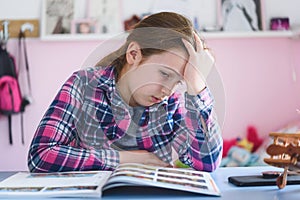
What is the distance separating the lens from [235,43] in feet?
8.23

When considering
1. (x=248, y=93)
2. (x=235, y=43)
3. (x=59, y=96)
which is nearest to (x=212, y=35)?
(x=235, y=43)

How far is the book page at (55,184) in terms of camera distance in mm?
765

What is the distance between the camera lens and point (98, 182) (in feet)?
2.75

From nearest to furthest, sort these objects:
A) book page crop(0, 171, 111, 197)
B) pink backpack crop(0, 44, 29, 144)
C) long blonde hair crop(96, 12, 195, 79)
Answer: book page crop(0, 171, 111, 197) < long blonde hair crop(96, 12, 195, 79) < pink backpack crop(0, 44, 29, 144)

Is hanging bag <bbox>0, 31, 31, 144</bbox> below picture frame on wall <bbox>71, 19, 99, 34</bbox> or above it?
below

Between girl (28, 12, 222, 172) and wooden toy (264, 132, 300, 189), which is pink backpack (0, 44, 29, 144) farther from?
wooden toy (264, 132, 300, 189)

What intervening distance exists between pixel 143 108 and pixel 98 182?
Answer: 0.45m

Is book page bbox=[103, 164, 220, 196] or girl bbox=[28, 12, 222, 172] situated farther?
girl bbox=[28, 12, 222, 172]

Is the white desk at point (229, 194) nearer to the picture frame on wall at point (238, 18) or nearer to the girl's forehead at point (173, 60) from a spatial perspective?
the girl's forehead at point (173, 60)

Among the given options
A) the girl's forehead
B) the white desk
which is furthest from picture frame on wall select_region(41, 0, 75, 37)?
the white desk

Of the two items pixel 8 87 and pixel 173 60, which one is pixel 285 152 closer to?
pixel 173 60

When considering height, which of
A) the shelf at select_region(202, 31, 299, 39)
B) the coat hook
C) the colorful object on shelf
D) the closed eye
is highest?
the colorful object on shelf

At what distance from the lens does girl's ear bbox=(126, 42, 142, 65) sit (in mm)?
1220

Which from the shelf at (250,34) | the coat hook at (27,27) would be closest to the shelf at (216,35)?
the shelf at (250,34)
